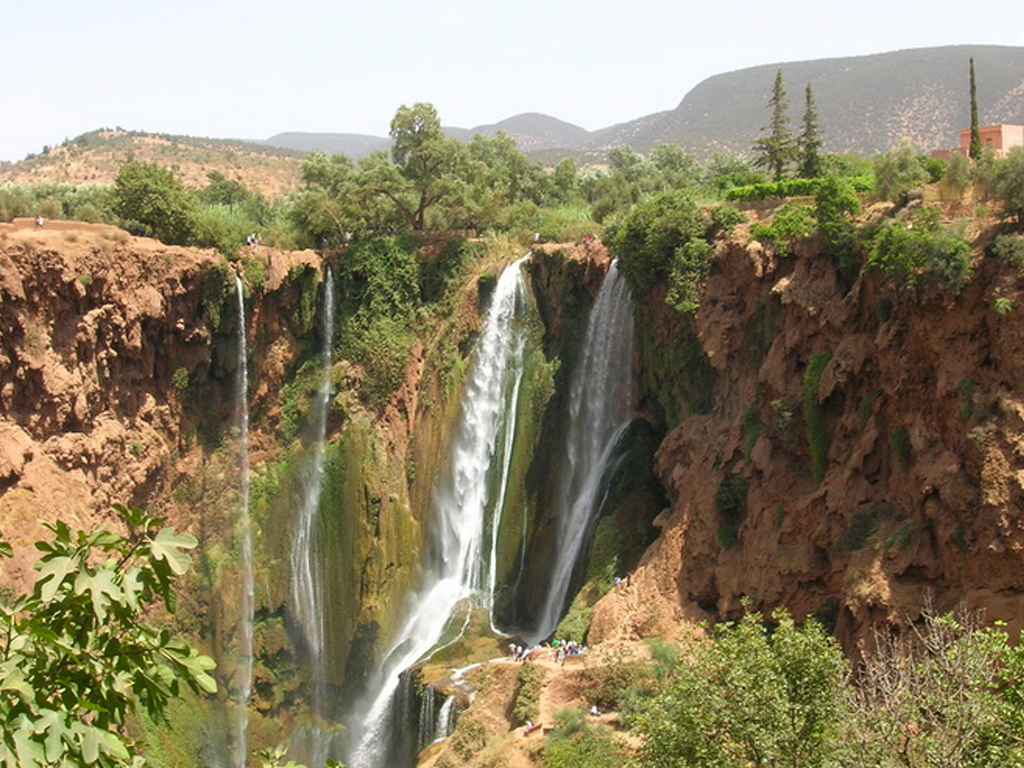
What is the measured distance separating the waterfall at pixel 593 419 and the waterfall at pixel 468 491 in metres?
2.88

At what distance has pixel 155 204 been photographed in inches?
1464

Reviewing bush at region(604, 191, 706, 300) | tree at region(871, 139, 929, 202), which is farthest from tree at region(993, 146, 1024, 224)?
bush at region(604, 191, 706, 300)

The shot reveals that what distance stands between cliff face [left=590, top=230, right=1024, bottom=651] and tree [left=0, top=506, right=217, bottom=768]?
56.1ft

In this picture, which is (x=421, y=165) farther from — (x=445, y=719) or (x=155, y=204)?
(x=445, y=719)

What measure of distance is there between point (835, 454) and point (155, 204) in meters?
24.9

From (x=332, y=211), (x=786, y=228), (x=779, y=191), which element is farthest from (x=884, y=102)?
Answer: (x=786, y=228)

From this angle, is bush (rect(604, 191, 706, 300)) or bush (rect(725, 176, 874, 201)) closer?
bush (rect(604, 191, 706, 300))

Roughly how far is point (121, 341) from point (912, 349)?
22966 millimetres

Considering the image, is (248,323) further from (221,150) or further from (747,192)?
(221,150)

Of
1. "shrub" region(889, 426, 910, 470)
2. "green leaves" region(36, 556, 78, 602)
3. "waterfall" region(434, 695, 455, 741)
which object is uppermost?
"green leaves" region(36, 556, 78, 602)

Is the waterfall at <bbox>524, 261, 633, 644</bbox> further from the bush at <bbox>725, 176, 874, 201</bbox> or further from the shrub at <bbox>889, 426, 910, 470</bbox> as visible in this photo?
the shrub at <bbox>889, 426, 910, 470</bbox>

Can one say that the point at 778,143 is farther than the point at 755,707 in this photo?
Yes

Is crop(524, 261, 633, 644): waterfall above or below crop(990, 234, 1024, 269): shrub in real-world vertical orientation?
below

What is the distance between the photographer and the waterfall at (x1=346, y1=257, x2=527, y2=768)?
34188 millimetres
